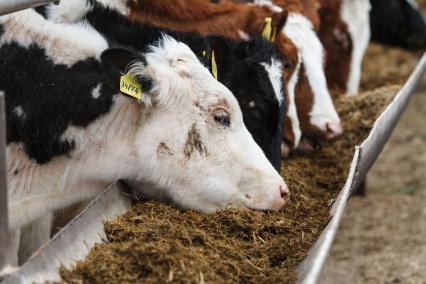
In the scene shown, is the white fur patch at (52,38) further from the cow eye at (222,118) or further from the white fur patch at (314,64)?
the white fur patch at (314,64)

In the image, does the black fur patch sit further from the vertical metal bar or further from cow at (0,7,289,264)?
the vertical metal bar

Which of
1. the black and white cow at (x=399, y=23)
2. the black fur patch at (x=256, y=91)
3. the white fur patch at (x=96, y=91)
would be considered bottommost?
the black and white cow at (x=399, y=23)

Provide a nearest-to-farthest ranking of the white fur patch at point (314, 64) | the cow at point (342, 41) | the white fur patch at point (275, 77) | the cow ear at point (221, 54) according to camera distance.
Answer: the cow ear at point (221, 54) → the white fur patch at point (275, 77) → the white fur patch at point (314, 64) → the cow at point (342, 41)

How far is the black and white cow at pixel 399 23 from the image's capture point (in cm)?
874

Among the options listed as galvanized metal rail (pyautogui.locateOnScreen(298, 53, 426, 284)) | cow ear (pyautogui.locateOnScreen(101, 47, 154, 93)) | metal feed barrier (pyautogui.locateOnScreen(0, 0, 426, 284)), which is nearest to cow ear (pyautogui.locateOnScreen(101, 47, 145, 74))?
cow ear (pyautogui.locateOnScreen(101, 47, 154, 93))

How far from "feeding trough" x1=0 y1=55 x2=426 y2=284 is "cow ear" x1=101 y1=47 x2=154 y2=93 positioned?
0.52 meters

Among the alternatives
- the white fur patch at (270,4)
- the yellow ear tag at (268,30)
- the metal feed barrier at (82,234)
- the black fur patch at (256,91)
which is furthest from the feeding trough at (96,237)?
the white fur patch at (270,4)

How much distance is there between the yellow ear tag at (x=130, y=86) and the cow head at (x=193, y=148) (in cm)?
4

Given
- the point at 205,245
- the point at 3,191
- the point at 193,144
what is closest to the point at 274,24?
the point at 193,144

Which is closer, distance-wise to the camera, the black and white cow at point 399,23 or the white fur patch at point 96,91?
the white fur patch at point 96,91

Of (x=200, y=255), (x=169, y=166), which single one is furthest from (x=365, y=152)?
(x=200, y=255)

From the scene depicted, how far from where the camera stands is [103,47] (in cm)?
396

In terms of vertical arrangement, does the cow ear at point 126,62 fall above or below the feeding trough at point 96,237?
above

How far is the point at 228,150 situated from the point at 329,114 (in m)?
2.23
